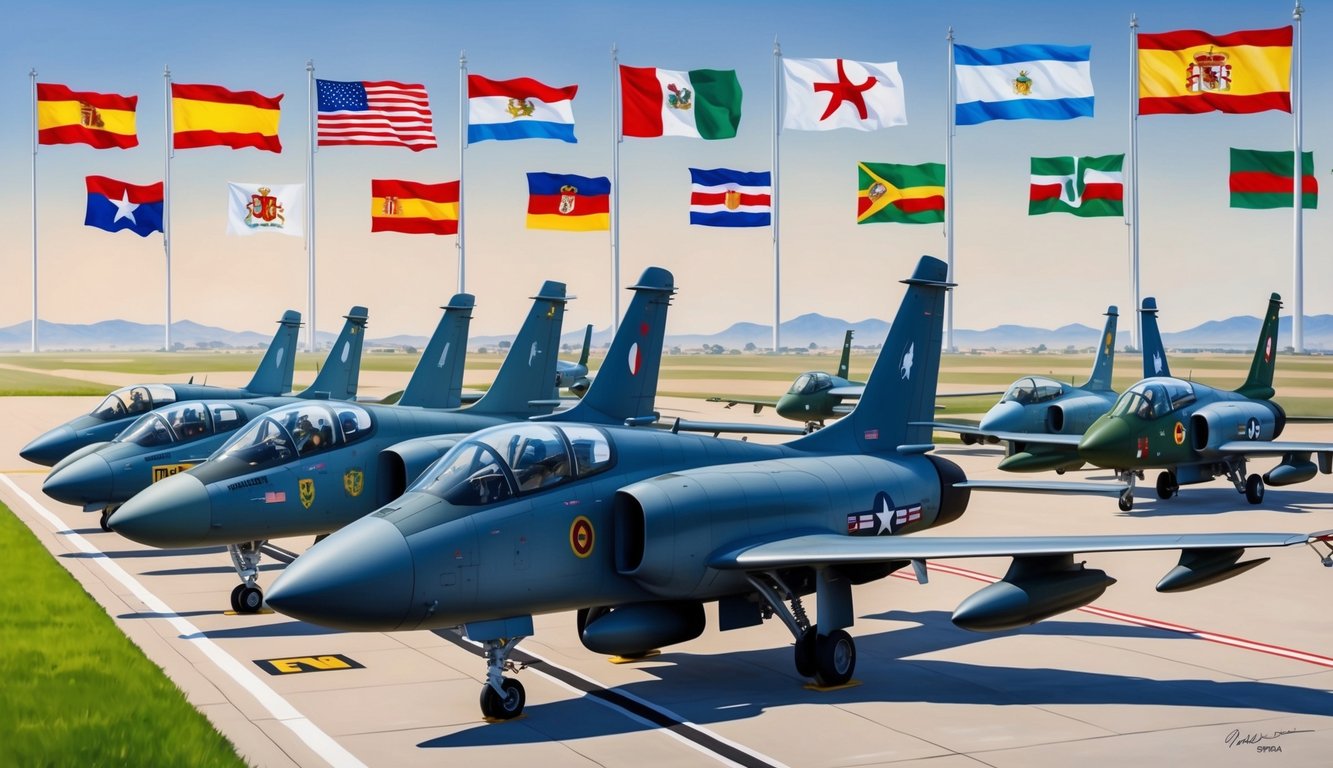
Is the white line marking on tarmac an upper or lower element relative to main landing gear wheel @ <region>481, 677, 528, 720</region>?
lower

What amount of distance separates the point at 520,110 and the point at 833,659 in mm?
40644

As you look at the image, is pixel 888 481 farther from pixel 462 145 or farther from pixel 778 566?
pixel 462 145

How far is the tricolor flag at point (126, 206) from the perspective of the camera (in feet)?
189

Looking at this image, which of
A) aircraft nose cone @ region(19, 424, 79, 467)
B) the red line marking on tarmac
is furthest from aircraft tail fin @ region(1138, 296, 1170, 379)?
aircraft nose cone @ region(19, 424, 79, 467)

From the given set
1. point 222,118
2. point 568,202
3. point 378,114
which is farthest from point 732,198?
point 222,118

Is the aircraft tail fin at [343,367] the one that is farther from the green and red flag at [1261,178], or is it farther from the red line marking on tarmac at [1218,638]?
the green and red flag at [1261,178]

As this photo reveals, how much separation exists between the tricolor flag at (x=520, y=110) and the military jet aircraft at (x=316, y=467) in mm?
33051

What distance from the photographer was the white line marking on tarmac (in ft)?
30.7

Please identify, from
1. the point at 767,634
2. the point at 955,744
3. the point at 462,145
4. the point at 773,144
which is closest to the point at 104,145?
the point at 462,145

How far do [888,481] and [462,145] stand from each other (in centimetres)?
4214

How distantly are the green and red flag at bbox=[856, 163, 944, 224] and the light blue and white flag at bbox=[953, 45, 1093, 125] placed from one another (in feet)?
8.88

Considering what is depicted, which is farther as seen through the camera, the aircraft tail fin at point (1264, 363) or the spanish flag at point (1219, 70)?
the spanish flag at point (1219, 70)
